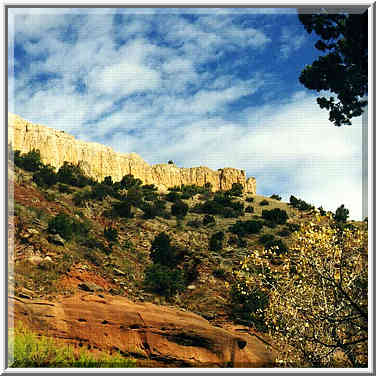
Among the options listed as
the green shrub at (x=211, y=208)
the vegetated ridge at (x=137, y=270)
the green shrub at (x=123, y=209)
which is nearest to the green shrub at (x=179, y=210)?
the vegetated ridge at (x=137, y=270)

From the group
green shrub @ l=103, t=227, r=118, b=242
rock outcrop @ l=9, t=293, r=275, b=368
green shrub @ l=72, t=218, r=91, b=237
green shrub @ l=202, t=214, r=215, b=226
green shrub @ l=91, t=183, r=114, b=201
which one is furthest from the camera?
green shrub @ l=91, t=183, r=114, b=201

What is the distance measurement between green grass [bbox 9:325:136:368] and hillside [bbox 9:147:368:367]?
19cm

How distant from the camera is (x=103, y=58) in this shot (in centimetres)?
681

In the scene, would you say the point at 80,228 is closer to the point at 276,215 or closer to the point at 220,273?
the point at 220,273

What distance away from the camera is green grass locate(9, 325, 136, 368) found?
4.73 metres

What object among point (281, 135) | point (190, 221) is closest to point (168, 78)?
point (281, 135)

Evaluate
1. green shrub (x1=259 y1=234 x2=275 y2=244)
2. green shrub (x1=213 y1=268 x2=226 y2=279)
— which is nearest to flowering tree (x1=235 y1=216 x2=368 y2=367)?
green shrub (x1=213 y1=268 x2=226 y2=279)

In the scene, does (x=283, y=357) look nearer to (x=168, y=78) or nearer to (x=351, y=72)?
(x=351, y=72)

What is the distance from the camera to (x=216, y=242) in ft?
33.8

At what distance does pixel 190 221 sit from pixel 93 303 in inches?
271

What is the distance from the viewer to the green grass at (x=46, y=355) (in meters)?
4.73

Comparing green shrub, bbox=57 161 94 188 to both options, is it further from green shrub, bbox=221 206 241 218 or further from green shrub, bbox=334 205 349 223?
green shrub, bbox=334 205 349 223

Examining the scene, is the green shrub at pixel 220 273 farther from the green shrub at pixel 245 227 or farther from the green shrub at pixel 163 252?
the green shrub at pixel 245 227

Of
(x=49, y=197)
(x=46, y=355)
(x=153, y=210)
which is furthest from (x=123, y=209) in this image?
(x=46, y=355)
